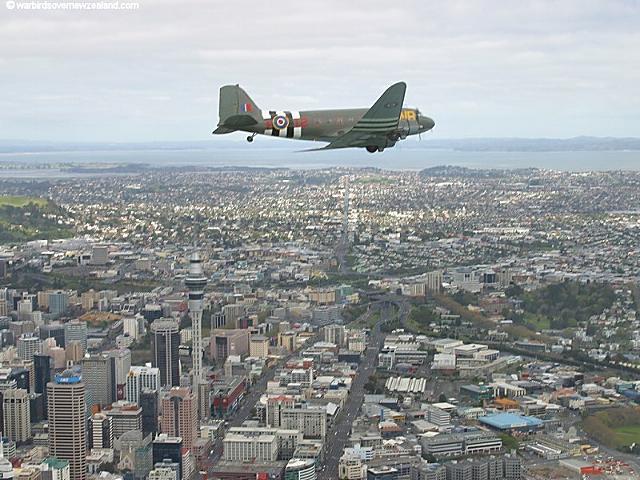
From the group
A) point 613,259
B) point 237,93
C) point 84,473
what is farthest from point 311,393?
point 613,259

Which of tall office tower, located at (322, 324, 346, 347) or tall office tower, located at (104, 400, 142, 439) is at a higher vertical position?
tall office tower, located at (322, 324, 346, 347)

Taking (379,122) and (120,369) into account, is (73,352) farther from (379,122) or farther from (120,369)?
(379,122)

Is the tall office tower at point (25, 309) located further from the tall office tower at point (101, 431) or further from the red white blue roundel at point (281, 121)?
the red white blue roundel at point (281, 121)

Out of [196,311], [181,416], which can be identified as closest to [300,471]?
[181,416]

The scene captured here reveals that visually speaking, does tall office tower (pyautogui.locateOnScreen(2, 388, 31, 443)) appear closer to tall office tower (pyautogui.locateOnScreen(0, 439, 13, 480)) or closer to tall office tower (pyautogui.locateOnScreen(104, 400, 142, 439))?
tall office tower (pyautogui.locateOnScreen(104, 400, 142, 439))

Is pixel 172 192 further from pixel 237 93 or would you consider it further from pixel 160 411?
pixel 237 93

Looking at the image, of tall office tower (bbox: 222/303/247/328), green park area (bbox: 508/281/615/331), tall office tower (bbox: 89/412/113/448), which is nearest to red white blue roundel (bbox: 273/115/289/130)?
tall office tower (bbox: 89/412/113/448)

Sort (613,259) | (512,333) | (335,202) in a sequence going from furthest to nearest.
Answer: (335,202) < (613,259) < (512,333)

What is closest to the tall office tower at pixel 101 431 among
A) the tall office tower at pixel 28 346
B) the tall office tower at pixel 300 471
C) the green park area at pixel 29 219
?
the tall office tower at pixel 300 471
